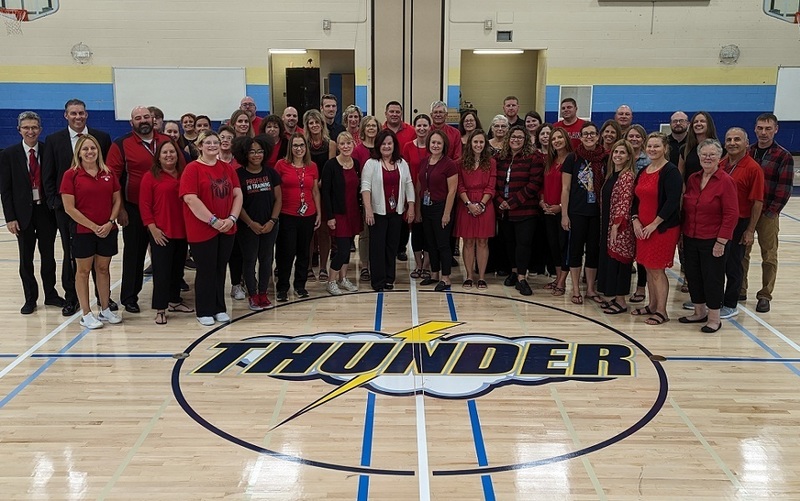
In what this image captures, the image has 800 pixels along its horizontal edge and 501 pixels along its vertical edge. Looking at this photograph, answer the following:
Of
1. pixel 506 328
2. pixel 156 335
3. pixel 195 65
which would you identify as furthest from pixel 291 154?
pixel 195 65

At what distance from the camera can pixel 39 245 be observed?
5.86m

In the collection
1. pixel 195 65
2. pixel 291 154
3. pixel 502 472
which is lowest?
pixel 502 472

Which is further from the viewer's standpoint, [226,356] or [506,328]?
[506,328]

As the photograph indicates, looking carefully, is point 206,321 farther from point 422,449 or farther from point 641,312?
point 641,312

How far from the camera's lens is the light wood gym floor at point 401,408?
10.7 feet

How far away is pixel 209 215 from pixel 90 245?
92cm

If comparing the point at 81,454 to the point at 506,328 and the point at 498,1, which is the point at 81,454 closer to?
the point at 506,328

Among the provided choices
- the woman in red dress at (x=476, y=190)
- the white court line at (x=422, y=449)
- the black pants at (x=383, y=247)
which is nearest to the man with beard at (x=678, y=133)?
the woman in red dress at (x=476, y=190)

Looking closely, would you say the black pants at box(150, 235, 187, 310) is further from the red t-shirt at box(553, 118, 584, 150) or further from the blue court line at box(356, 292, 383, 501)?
the red t-shirt at box(553, 118, 584, 150)

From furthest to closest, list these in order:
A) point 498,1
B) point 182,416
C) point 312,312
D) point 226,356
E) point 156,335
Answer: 1. point 498,1
2. point 312,312
3. point 156,335
4. point 226,356
5. point 182,416

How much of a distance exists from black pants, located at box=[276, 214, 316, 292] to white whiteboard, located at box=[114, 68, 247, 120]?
7.50 metres

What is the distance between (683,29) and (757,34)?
1390 millimetres

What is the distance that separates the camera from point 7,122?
12852 mm

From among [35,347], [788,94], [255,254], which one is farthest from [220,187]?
[788,94]
